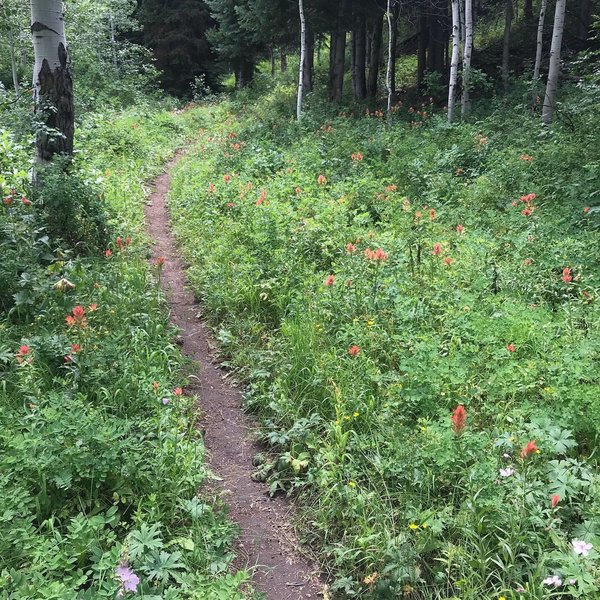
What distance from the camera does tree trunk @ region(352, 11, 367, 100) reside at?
18.6 m

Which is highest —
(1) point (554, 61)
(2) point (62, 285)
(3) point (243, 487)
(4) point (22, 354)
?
(1) point (554, 61)

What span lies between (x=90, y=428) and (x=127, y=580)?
3.61 feet

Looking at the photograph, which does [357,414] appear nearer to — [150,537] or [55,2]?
[150,537]

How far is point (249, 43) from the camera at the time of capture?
1024 inches

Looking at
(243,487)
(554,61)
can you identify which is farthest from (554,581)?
(554,61)

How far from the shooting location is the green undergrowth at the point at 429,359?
3.03m

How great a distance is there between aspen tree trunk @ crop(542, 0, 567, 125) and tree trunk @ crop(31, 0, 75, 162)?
1012 centimetres

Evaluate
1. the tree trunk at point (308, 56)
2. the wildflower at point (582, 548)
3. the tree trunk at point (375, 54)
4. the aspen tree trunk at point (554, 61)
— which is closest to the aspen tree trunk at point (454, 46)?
the aspen tree trunk at point (554, 61)

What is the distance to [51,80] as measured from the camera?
6867 millimetres

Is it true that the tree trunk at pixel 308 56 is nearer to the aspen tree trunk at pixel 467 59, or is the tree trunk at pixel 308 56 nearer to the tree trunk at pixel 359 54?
the tree trunk at pixel 359 54

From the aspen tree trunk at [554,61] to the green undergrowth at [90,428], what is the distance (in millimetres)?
10065

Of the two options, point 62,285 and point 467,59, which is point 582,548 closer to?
point 62,285

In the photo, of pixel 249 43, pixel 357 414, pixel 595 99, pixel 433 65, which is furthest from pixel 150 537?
pixel 249 43

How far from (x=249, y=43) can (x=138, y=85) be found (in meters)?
6.71
